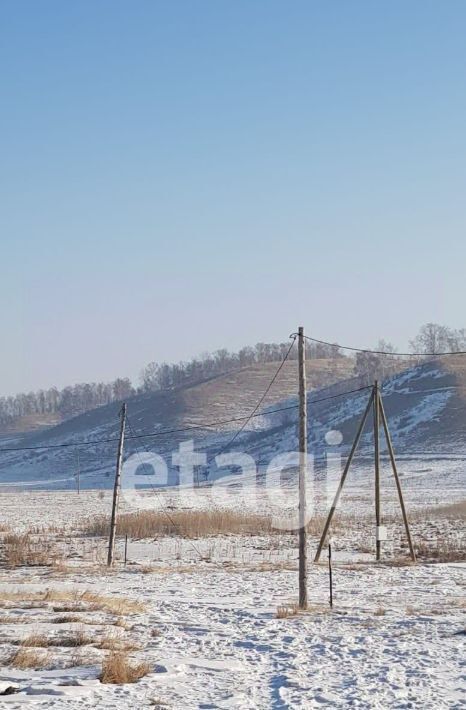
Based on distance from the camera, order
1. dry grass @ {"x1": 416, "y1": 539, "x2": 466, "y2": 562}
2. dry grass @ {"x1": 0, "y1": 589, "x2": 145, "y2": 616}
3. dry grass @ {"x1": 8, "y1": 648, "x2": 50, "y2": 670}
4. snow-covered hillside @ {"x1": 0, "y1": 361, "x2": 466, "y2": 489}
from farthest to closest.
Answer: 1. snow-covered hillside @ {"x1": 0, "y1": 361, "x2": 466, "y2": 489}
2. dry grass @ {"x1": 416, "y1": 539, "x2": 466, "y2": 562}
3. dry grass @ {"x1": 0, "y1": 589, "x2": 145, "y2": 616}
4. dry grass @ {"x1": 8, "y1": 648, "x2": 50, "y2": 670}

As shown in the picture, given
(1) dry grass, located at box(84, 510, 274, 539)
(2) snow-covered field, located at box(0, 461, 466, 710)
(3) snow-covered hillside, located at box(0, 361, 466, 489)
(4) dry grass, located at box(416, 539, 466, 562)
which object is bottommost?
(2) snow-covered field, located at box(0, 461, 466, 710)

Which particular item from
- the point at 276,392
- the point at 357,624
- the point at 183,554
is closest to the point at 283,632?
the point at 357,624

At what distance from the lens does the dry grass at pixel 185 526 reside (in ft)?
117

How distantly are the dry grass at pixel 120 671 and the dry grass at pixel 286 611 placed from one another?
5.10 metres

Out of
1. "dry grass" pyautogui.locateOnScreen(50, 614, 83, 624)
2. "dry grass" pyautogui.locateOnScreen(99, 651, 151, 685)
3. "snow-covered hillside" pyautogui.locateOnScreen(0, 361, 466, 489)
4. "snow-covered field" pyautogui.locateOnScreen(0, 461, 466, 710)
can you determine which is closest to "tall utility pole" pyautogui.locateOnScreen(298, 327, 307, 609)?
"snow-covered field" pyautogui.locateOnScreen(0, 461, 466, 710)

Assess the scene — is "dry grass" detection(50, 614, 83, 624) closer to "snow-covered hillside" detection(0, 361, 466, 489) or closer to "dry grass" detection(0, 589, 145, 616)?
"dry grass" detection(0, 589, 145, 616)

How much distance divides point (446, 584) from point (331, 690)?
11.2 meters

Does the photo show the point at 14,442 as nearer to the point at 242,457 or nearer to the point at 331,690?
the point at 242,457

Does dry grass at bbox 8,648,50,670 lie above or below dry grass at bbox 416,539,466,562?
below

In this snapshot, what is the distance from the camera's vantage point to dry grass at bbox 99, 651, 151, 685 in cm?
1016

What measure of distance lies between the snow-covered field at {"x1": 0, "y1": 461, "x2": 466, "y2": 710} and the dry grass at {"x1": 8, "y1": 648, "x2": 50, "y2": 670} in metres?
0.08

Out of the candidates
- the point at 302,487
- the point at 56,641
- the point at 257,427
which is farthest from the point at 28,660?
the point at 257,427

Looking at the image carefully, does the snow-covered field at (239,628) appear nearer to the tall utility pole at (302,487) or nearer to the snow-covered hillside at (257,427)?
the tall utility pole at (302,487)

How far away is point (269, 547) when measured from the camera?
100 ft
